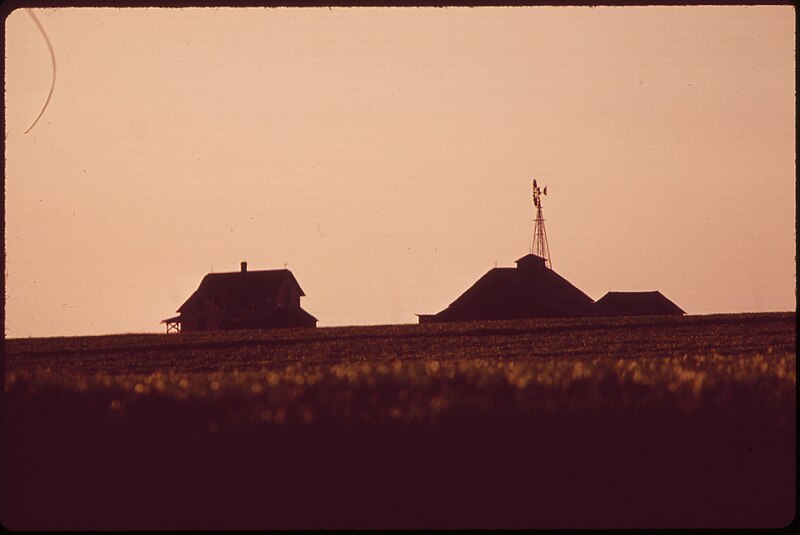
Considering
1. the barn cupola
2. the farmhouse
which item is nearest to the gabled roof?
the farmhouse

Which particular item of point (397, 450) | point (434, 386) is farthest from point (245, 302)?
point (397, 450)

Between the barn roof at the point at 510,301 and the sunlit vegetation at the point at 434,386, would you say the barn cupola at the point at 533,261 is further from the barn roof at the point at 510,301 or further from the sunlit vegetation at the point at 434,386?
the barn roof at the point at 510,301

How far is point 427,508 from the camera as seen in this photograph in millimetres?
5691

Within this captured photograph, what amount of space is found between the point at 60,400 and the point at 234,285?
3997 mm

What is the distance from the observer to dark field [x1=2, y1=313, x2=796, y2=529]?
564 cm

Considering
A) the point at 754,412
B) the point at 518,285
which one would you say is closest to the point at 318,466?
the point at 754,412

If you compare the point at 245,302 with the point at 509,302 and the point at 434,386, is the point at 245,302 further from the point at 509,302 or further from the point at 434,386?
the point at 509,302

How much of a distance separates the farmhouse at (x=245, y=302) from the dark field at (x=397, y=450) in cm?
146

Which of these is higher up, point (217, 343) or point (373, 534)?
point (217, 343)

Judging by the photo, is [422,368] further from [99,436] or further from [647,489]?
[99,436]

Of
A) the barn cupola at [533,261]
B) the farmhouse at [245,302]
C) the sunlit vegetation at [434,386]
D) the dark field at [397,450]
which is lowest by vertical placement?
the dark field at [397,450]

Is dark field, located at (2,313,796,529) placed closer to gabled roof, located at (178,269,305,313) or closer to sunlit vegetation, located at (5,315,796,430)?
sunlit vegetation, located at (5,315,796,430)

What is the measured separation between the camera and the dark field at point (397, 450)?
222 inches

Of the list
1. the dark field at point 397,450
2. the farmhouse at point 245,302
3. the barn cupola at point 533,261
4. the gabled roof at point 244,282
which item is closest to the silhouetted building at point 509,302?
the farmhouse at point 245,302
